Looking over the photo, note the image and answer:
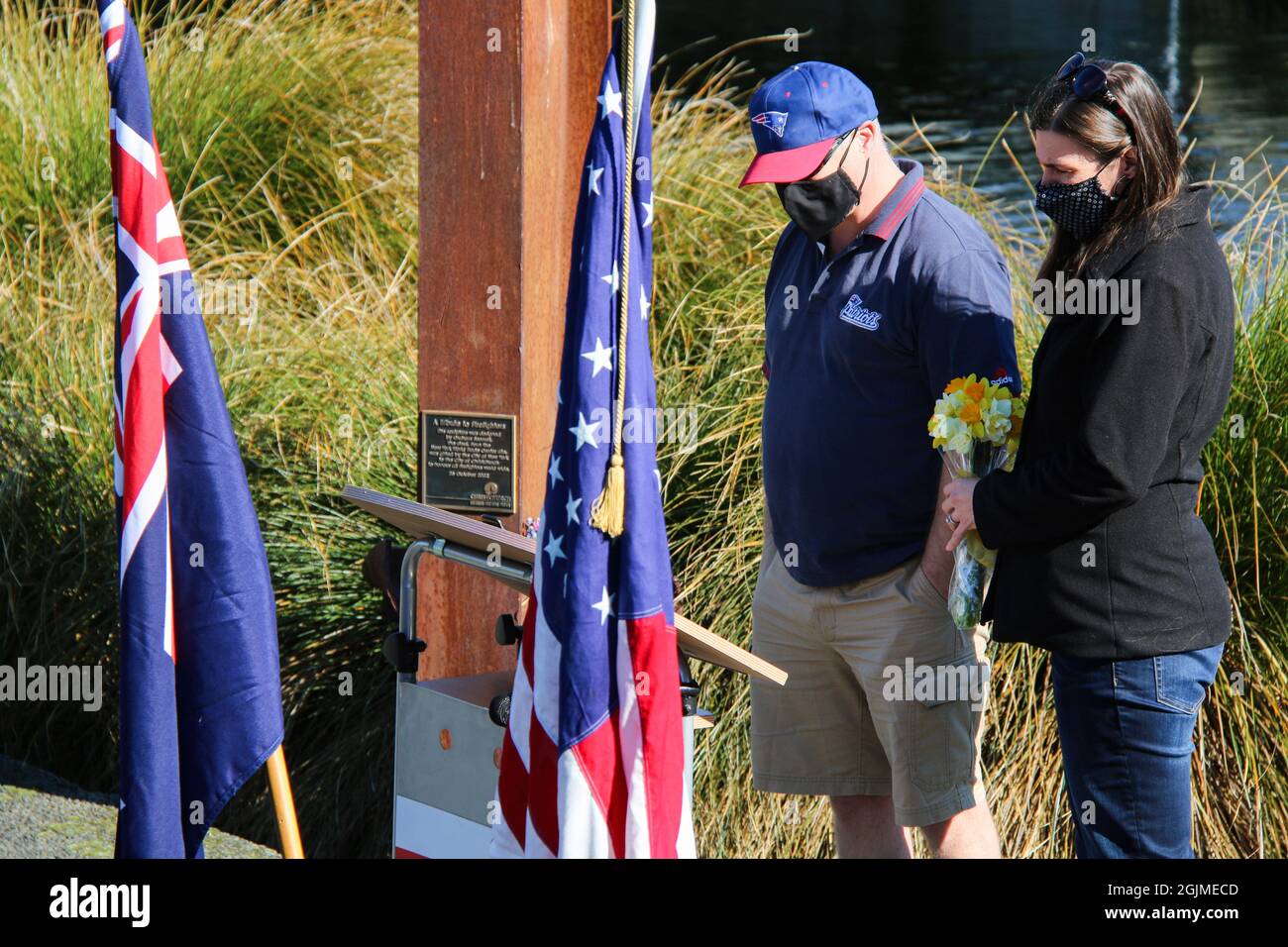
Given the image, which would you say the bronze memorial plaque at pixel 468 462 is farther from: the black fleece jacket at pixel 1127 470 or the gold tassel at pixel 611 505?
the black fleece jacket at pixel 1127 470

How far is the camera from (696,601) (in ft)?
14.8

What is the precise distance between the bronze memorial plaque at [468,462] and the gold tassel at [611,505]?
0.77m

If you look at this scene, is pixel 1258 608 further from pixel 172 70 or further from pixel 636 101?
pixel 172 70

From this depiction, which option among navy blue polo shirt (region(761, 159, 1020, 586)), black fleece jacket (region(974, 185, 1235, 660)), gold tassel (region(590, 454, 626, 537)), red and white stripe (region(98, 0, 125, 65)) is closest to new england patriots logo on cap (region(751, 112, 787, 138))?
navy blue polo shirt (region(761, 159, 1020, 586))

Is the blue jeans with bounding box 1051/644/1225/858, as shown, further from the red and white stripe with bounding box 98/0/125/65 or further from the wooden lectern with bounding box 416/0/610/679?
the red and white stripe with bounding box 98/0/125/65

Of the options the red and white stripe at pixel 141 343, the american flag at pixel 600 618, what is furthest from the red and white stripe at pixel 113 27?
the american flag at pixel 600 618

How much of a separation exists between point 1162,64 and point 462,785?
370 inches

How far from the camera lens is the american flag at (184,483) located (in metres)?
2.86

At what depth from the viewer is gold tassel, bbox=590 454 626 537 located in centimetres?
282

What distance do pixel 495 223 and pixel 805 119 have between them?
2.46 ft

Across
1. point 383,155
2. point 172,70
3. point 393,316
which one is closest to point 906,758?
point 393,316

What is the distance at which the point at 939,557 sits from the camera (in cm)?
324

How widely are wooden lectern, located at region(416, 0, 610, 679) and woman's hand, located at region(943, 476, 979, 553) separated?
101 centimetres

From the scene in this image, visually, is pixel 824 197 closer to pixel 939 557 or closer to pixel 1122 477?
pixel 939 557
